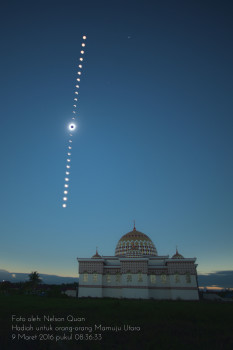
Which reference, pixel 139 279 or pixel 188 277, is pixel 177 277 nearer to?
pixel 188 277

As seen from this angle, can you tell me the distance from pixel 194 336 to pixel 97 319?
19.2ft

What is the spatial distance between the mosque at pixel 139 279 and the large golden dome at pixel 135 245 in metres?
5.21

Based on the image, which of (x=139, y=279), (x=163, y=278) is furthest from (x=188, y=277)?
(x=139, y=279)

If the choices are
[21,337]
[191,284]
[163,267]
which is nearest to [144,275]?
[163,267]

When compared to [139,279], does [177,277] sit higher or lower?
higher

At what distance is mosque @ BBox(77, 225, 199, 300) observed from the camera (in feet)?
104

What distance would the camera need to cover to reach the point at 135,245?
4125 centimetres

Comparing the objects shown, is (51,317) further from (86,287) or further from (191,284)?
(191,284)

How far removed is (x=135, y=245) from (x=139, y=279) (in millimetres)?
9067

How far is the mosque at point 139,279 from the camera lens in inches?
1246

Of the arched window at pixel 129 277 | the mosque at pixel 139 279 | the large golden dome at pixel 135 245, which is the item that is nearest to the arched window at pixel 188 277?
the mosque at pixel 139 279

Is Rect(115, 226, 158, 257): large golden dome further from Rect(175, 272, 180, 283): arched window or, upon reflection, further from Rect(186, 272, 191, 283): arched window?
Rect(186, 272, 191, 283): arched window

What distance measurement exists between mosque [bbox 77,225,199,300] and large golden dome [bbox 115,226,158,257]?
5.21m

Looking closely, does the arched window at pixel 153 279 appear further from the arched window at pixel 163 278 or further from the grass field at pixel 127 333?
the grass field at pixel 127 333
